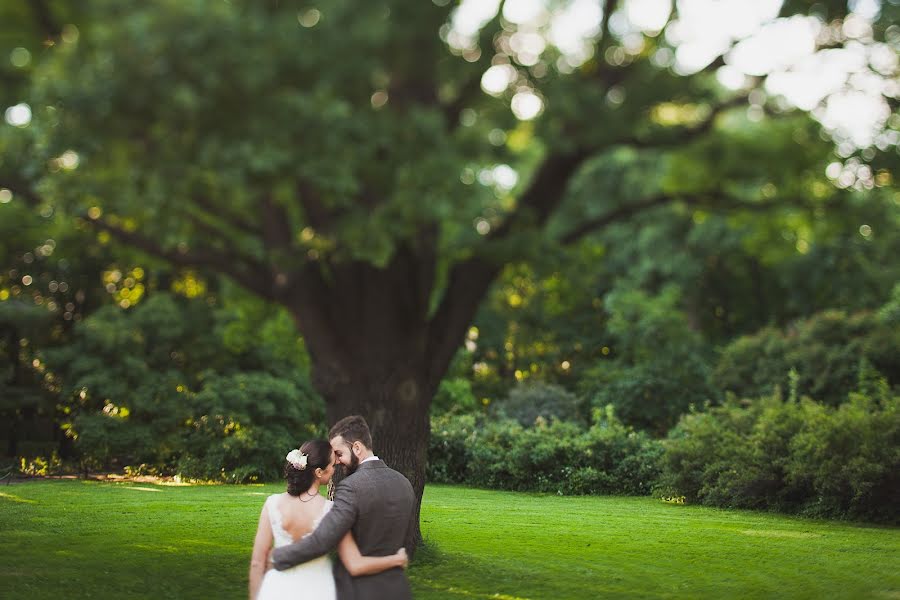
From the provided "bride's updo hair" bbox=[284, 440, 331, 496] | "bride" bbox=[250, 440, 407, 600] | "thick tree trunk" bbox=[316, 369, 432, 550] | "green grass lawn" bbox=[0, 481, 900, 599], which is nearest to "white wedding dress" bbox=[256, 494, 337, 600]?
"bride" bbox=[250, 440, 407, 600]

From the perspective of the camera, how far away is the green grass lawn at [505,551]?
427 inches

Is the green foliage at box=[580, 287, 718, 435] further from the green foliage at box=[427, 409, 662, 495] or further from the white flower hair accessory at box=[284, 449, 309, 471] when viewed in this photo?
the white flower hair accessory at box=[284, 449, 309, 471]

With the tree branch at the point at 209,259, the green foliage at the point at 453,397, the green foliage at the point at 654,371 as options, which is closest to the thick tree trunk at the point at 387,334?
the tree branch at the point at 209,259

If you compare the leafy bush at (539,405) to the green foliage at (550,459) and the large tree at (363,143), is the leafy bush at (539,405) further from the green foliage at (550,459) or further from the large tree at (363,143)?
the large tree at (363,143)

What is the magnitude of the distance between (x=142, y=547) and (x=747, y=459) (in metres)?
11.8

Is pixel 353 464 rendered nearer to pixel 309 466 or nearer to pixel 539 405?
pixel 309 466

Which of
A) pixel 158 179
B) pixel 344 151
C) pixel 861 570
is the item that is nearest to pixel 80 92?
pixel 158 179

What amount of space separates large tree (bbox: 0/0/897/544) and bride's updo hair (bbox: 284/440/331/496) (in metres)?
3.24

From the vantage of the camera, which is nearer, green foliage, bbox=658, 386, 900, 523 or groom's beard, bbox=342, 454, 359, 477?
groom's beard, bbox=342, 454, 359, 477

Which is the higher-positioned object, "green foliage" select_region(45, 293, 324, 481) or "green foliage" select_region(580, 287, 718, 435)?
"green foliage" select_region(580, 287, 718, 435)

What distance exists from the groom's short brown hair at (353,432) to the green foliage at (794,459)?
13.1m

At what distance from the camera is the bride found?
5727 millimetres

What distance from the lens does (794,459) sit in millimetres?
18250

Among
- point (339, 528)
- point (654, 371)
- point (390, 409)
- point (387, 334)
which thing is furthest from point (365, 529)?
point (654, 371)
